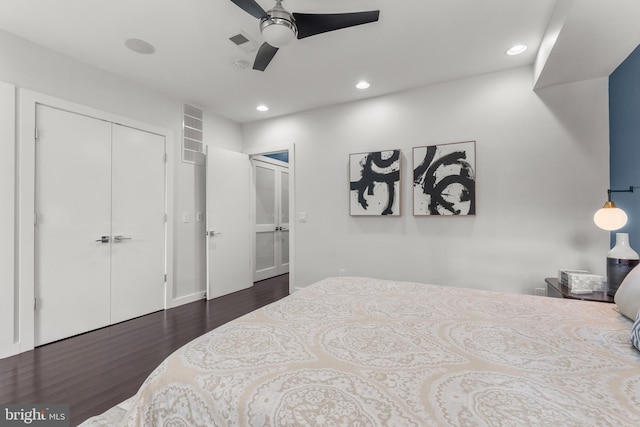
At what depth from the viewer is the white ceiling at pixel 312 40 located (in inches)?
81.2

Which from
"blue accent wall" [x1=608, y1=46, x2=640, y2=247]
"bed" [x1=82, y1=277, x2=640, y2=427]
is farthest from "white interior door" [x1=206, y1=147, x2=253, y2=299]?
"blue accent wall" [x1=608, y1=46, x2=640, y2=247]

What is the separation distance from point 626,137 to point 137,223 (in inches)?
189

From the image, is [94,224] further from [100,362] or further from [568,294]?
[568,294]

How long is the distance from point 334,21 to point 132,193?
9.34 ft

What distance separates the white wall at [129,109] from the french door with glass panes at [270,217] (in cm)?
81

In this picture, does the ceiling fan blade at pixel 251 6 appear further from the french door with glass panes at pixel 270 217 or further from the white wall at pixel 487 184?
the french door with glass panes at pixel 270 217

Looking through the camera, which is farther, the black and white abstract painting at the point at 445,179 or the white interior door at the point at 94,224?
the black and white abstract painting at the point at 445,179

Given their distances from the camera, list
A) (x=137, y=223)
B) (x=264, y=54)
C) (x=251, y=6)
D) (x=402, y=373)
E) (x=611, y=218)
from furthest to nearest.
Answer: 1. (x=137, y=223)
2. (x=264, y=54)
3. (x=611, y=218)
4. (x=251, y=6)
5. (x=402, y=373)

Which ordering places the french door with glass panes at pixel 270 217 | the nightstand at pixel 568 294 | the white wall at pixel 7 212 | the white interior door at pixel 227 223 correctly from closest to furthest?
the nightstand at pixel 568 294 → the white wall at pixel 7 212 → the white interior door at pixel 227 223 → the french door with glass panes at pixel 270 217

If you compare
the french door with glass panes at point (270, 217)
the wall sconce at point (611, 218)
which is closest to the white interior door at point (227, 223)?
the french door with glass panes at point (270, 217)

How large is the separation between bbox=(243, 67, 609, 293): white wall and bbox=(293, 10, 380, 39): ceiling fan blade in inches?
72.8

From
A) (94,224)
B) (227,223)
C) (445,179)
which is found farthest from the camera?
(227,223)

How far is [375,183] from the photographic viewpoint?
141 inches

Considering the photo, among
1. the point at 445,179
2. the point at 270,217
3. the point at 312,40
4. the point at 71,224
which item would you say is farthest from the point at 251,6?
the point at 270,217
